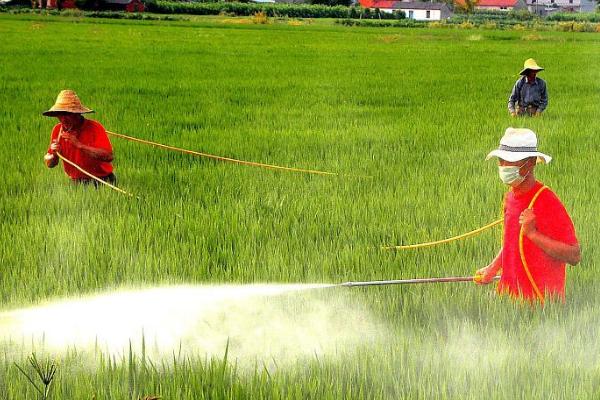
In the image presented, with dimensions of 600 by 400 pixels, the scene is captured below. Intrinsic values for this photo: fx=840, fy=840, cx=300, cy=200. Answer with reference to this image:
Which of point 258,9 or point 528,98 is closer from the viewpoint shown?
point 528,98

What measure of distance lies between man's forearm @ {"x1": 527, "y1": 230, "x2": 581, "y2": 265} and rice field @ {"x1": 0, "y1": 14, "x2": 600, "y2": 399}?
185 mm

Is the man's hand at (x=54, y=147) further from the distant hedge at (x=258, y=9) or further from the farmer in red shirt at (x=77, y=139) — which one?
the distant hedge at (x=258, y=9)

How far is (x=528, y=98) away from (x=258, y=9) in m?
7.77

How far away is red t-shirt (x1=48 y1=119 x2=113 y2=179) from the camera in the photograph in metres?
4.08

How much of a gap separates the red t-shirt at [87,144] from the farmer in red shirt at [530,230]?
7.58ft

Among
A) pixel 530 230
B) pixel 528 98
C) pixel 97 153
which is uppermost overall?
pixel 528 98

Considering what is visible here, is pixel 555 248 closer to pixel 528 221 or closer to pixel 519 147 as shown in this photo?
pixel 528 221

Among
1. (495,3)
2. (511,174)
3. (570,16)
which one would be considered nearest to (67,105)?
(511,174)

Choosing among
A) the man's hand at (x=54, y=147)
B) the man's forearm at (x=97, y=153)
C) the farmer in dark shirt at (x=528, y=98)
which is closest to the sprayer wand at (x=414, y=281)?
the man's forearm at (x=97, y=153)

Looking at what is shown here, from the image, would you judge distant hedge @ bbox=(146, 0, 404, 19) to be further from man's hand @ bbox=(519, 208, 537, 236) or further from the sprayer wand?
man's hand @ bbox=(519, 208, 537, 236)

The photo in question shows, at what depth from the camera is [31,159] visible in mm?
5227

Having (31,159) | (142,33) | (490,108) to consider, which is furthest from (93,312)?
(142,33)

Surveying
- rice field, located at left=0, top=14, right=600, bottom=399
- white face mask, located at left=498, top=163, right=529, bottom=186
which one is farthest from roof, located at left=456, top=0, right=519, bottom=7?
white face mask, located at left=498, top=163, right=529, bottom=186

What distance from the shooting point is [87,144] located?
4.08 meters
